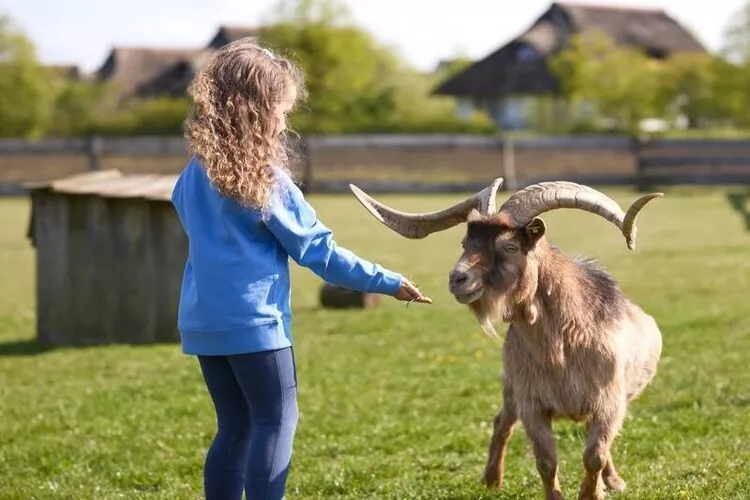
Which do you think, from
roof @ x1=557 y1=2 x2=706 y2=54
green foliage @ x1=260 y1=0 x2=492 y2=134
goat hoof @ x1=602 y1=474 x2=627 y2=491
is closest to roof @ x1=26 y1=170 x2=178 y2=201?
goat hoof @ x1=602 y1=474 x2=627 y2=491

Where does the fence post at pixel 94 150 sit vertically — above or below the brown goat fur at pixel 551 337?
above

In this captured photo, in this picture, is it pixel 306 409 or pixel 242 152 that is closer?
pixel 242 152

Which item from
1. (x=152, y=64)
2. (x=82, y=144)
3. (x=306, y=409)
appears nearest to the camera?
(x=306, y=409)

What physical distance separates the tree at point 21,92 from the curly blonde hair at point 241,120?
55428 mm

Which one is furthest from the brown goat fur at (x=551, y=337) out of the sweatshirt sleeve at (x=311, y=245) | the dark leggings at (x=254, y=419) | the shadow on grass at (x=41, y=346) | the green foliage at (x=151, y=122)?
the green foliage at (x=151, y=122)

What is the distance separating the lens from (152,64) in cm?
8562

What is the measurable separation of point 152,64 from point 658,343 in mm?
80646

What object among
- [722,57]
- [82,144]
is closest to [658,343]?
[82,144]

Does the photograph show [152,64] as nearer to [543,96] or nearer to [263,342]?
[543,96]

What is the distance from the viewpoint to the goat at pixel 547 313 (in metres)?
6.34

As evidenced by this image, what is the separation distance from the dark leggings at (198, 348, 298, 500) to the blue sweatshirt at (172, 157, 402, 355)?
10 cm

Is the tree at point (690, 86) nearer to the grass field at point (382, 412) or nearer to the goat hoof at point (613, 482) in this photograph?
the grass field at point (382, 412)

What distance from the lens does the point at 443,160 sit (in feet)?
137

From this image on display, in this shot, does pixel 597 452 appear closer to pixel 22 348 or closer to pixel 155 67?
pixel 22 348
